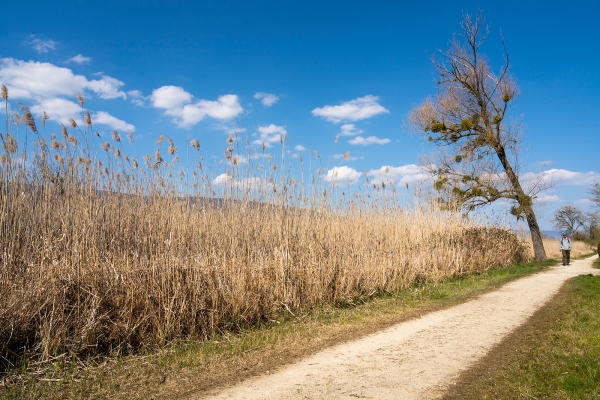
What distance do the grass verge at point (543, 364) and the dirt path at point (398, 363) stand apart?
0.64ft

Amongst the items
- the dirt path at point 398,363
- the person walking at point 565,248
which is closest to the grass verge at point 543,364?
the dirt path at point 398,363

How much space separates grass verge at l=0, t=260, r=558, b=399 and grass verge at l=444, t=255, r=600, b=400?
1.84 m

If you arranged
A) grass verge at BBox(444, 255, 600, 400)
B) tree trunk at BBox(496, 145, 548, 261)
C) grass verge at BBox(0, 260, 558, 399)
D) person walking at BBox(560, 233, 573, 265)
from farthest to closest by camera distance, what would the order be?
tree trunk at BBox(496, 145, 548, 261), person walking at BBox(560, 233, 573, 265), grass verge at BBox(0, 260, 558, 399), grass verge at BBox(444, 255, 600, 400)

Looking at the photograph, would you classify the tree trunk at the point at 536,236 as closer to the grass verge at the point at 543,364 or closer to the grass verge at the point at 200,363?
the grass verge at the point at 543,364

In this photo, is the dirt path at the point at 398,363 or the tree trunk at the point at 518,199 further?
the tree trunk at the point at 518,199

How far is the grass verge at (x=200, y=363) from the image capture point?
412cm

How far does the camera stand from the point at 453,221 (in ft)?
46.4

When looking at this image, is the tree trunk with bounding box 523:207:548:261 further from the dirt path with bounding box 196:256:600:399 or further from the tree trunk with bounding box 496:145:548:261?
the dirt path with bounding box 196:256:600:399

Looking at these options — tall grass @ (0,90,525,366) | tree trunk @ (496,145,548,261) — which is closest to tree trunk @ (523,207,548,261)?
tree trunk @ (496,145,548,261)

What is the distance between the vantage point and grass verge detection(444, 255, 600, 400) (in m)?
4.00

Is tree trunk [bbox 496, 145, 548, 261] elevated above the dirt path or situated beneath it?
elevated above

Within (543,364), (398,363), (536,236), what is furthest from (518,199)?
(398,363)

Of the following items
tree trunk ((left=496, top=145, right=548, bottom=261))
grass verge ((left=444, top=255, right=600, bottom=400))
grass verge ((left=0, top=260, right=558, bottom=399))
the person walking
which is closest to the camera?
grass verge ((left=444, top=255, right=600, bottom=400))

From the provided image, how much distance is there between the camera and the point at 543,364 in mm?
4711
